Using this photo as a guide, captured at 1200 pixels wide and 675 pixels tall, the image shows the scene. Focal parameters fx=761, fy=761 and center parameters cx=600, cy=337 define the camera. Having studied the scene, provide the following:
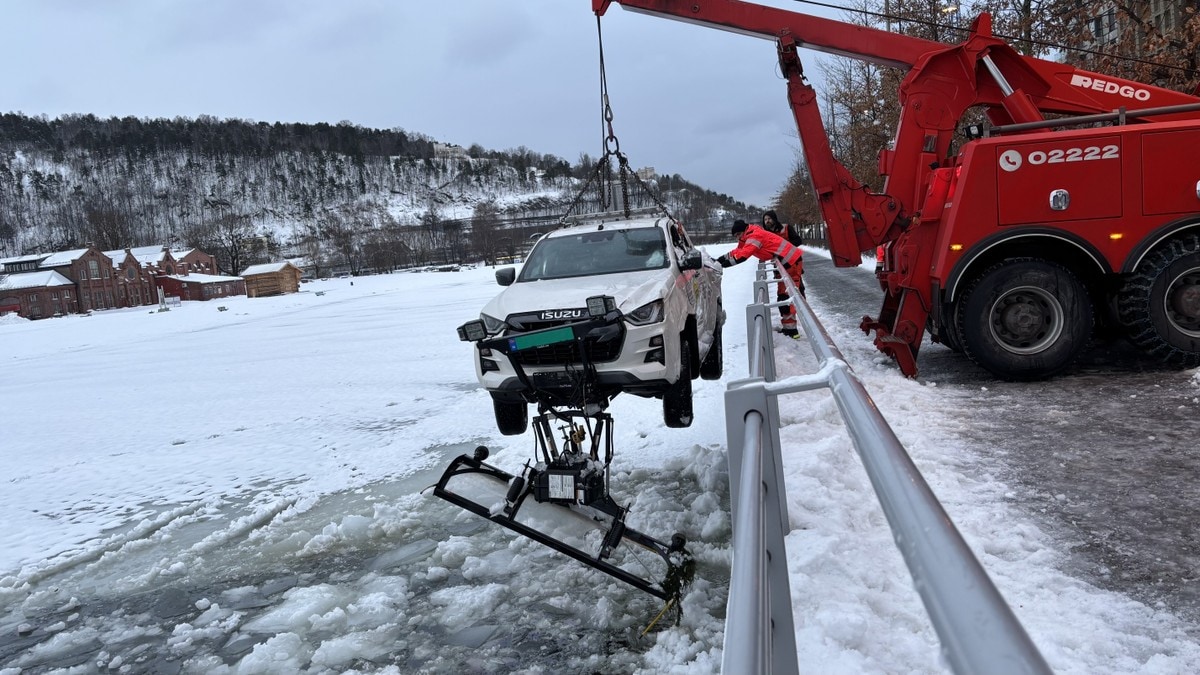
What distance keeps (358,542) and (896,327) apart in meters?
5.46

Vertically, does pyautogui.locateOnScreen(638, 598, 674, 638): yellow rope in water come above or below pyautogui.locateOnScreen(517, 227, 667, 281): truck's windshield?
below

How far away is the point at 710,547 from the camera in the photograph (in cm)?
452

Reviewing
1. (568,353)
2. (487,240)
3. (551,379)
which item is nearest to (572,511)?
(551,379)

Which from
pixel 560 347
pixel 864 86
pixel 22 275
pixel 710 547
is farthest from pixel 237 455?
pixel 22 275

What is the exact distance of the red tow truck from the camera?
21.9ft

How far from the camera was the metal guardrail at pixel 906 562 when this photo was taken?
92cm

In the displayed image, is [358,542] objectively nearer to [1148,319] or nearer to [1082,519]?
[1082,519]

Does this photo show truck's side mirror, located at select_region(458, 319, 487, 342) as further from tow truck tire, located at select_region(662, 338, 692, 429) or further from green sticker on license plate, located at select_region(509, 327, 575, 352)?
tow truck tire, located at select_region(662, 338, 692, 429)

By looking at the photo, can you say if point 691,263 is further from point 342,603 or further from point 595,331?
point 342,603

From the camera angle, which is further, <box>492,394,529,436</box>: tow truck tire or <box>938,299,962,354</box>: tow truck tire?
<box>938,299,962,354</box>: tow truck tire

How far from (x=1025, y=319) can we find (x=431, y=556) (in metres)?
5.76

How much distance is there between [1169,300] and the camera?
6.79 meters

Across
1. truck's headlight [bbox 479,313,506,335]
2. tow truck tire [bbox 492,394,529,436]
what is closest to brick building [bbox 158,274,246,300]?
tow truck tire [bbox 492,394,529,436]

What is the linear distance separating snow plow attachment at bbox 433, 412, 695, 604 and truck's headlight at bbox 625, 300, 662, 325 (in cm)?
110
